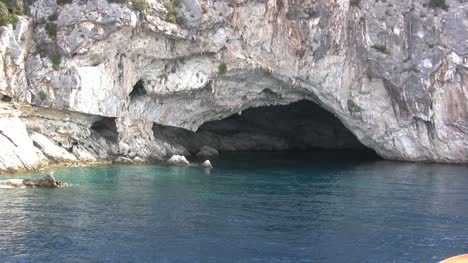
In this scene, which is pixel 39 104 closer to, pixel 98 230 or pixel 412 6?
pixel 98 230

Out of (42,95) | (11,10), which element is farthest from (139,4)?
(42,95)

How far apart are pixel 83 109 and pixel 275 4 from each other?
1977cm

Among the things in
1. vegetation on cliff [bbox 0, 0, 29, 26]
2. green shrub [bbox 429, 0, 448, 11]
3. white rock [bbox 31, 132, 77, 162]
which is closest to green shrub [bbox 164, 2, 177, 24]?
vegetation on cliff [bbox 0, 0, 29, 26]

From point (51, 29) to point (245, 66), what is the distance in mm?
16841

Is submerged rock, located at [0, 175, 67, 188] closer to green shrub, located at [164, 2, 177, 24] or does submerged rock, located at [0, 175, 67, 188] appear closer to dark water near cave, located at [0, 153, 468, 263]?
dark water near cave, located at [0, 153, 468, 263]

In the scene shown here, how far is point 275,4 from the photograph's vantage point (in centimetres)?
→ 5106

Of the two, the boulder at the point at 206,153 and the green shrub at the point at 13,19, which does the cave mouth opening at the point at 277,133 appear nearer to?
the boulder at the point at 206,153

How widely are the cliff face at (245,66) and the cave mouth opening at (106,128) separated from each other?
23cm

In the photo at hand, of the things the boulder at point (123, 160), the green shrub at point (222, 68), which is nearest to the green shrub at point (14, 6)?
the boulder at point (123, 160)

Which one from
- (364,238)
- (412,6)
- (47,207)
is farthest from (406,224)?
(412,6)

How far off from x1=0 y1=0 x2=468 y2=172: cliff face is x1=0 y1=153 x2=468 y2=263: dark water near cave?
26.0 feet

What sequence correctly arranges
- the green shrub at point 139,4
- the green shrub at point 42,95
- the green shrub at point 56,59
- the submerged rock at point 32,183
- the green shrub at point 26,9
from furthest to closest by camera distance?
1. the green shrub at point 139,4
2. the green shrub at point 26,9
3. the green shrub at point 56,59
4. the green shrub at point 42,95
5. the submerged rock at point 32,183

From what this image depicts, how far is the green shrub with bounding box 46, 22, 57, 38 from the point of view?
44312 mm

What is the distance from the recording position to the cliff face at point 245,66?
4453 cm
